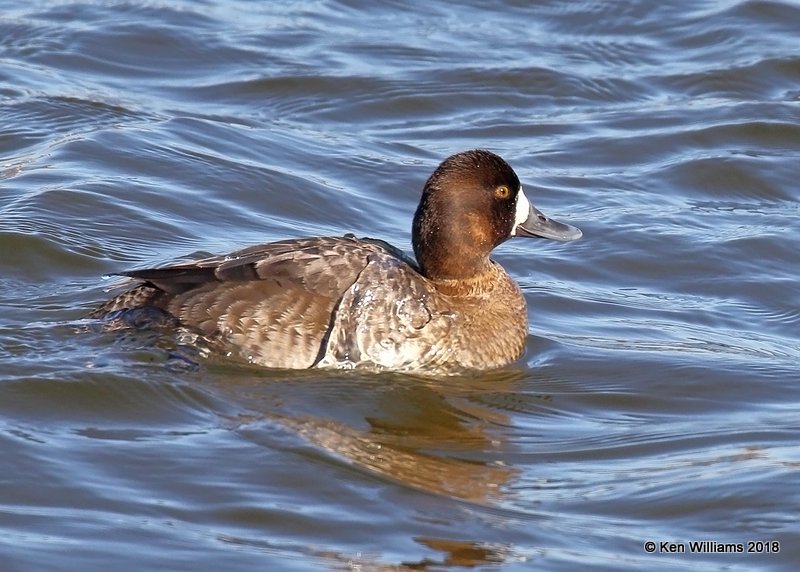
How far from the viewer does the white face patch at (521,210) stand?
7650 mm

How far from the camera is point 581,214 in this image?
10039mm

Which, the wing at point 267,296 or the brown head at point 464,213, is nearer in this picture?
the wing at point 267,296

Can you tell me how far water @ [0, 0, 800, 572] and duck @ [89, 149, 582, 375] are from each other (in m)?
0.14

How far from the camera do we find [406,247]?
9320mm

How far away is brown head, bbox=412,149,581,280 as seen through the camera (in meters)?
7.39

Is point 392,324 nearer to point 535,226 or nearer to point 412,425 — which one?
Answer: point 412,425

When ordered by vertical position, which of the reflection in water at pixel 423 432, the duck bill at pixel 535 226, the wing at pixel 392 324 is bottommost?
the reflection in water at pixel 423 432

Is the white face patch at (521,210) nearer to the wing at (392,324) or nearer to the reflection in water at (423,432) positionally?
the wing at (392,324)

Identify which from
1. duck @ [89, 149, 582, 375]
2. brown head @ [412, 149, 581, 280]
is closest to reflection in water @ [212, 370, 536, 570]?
duck @ [89, 149, 582, 375]

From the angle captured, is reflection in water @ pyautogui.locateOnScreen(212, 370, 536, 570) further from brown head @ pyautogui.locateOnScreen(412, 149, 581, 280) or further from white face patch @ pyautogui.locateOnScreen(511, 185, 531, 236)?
white face patch @ pyautogui.locateOnScreen(511, 185, 531, 236)

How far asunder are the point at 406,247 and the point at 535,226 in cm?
164

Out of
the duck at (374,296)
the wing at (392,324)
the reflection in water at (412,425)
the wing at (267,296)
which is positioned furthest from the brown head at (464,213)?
the reflection in water at (412,425)

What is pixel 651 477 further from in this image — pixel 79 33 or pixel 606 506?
pixel 79 33

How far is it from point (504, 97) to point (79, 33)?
372cm
